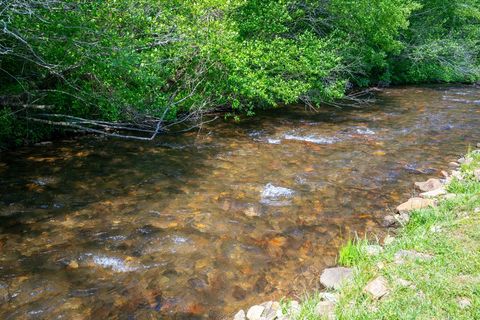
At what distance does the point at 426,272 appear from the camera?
4.07 m

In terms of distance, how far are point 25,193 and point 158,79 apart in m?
3.72

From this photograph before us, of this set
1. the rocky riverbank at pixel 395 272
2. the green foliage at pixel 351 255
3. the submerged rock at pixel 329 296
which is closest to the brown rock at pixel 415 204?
the rocky riverbank at pixel 395 272

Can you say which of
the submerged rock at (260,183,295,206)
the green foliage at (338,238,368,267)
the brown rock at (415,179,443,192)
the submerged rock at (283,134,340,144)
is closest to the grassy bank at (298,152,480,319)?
the green foliage at (338,238,368,267)

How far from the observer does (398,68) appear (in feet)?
76.9

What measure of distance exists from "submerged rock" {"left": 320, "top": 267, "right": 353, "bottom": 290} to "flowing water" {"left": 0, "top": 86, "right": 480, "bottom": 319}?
0.16 meters

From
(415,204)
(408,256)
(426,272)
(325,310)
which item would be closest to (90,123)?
(415,204)

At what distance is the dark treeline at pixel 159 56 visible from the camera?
6988mm

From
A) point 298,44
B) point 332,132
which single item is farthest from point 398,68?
point 332,132

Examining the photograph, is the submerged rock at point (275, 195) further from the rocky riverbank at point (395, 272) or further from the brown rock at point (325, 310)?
the brown rock at point (325, 310)

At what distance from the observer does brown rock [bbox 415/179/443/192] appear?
7172 mm

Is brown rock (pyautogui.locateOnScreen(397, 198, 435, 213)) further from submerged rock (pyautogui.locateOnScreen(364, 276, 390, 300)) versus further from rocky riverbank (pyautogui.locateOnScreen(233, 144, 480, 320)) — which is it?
submerged rock (pyautogui.locateOnScreen(364, 276, 390, 300))

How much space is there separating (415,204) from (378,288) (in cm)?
275

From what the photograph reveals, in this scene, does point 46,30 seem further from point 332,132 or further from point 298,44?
point 298,44

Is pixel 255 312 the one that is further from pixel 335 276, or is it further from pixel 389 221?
pixel 389 221
